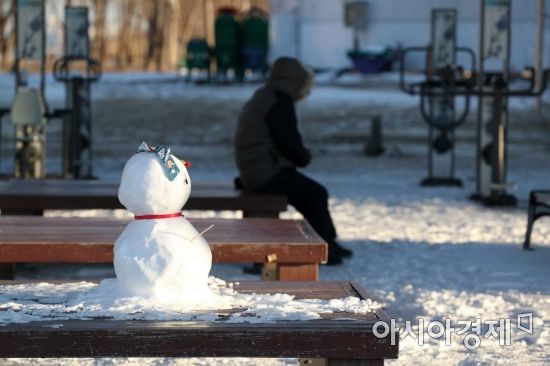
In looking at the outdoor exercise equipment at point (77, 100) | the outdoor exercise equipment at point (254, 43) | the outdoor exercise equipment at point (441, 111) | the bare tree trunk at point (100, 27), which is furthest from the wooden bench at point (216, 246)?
the bare tree trunk at point (100, 27)

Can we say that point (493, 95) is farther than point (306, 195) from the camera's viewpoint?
Yes

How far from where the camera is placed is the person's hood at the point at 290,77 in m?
7.28

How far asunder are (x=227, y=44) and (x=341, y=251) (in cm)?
2051

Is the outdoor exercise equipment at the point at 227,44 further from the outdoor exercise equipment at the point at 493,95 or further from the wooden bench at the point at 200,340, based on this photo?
the wooden bench at the point at 200,340

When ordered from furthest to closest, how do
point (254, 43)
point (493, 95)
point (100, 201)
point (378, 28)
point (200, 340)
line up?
point (378, 28) < point (254, 43) < point (493, 95) < point (100, 201) < point (200, 340)

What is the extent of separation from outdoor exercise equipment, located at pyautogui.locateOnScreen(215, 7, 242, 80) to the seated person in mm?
20380

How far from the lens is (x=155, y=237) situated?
3.57 metres

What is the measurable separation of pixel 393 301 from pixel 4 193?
7.38 feet

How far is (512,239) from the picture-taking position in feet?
27.1

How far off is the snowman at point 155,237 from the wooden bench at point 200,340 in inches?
6.0

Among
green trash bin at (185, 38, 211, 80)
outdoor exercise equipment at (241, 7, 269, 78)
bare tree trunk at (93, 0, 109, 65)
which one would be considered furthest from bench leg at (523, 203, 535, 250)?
bare tree trunk at (93, 0, 109, 65)

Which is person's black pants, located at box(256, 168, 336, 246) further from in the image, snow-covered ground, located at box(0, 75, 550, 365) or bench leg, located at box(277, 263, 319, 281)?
bench leg, located at box(277, 263, 319, 281)

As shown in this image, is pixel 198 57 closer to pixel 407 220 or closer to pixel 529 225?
pixel 407 220

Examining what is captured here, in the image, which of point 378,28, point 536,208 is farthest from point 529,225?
point 378,28
